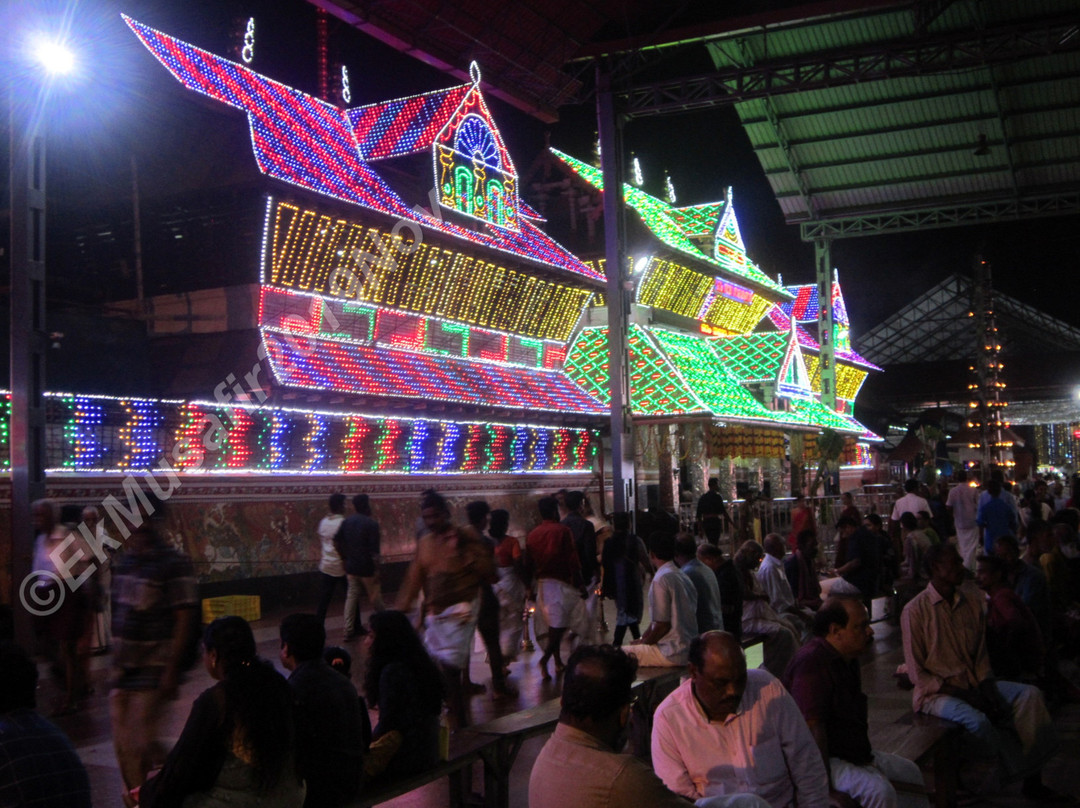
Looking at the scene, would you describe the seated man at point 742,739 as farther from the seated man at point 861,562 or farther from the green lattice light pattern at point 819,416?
the green lattice light pattern at point 819,416

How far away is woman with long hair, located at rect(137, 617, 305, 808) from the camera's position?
4.46 m

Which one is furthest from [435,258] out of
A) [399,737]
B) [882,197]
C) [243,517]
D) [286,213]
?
[882,197]

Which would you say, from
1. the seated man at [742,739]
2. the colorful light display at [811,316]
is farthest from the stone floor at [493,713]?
the colorful light display at [811,316]

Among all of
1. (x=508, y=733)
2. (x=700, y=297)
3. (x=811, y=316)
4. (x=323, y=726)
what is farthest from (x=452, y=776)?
(x=811, y=316)

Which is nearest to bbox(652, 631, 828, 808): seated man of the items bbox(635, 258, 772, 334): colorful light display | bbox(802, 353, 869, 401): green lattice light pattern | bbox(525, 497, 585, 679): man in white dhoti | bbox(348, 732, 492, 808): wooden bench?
bbox(348, 732, 492, 808): wooden bench

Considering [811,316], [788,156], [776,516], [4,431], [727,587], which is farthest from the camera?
[811,316]

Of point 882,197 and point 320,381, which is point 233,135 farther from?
point 882,197

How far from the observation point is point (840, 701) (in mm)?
5570

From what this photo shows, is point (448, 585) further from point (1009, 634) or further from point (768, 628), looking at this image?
point (1009, 634)

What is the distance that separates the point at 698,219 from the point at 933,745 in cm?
2738

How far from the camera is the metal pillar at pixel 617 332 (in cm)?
1973

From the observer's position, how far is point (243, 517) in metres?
15.9

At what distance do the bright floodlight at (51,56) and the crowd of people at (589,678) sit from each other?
4.11 metres

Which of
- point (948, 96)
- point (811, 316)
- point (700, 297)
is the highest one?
point (948, 96)
